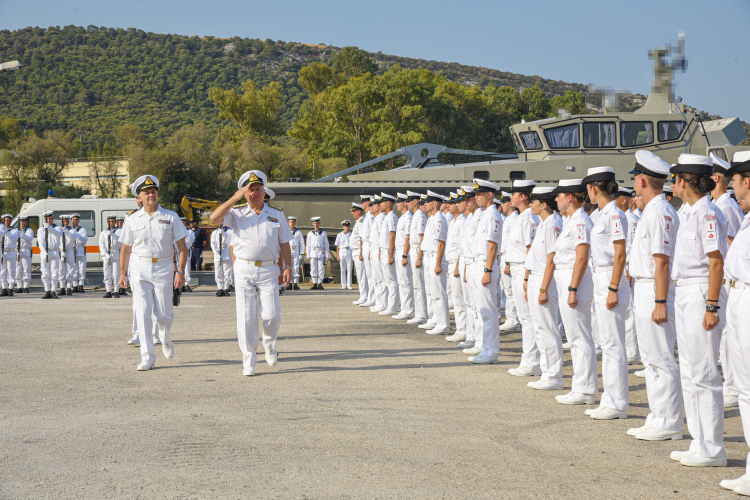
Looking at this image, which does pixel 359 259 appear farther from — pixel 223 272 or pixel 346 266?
pixel 346 266

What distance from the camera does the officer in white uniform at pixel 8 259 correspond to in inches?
749

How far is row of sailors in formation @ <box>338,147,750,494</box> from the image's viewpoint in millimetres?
4406

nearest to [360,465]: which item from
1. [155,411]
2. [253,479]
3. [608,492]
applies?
[253,479]

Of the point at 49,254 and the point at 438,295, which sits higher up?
the point at 49,254

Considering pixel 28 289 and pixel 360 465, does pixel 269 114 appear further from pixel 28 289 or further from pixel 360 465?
pixel 360 465

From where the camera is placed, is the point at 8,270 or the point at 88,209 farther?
the point at 88,209

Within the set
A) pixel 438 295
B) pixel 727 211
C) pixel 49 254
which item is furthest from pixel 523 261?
pixel 49 254

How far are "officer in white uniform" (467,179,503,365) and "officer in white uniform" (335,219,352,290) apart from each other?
11.7 metres

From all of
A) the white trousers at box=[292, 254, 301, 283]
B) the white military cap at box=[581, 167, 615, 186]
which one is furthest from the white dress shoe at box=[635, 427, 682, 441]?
the white trousers at box=[292, 254, 301, 283]

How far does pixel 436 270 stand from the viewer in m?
10.2

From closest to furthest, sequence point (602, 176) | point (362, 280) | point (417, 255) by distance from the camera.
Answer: point (602, 176)
point (417, 255)
point (362, 280)

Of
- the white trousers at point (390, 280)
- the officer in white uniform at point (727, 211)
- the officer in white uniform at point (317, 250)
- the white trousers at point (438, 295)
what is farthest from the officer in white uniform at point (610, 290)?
the officer in white uniform at point (317, 250)

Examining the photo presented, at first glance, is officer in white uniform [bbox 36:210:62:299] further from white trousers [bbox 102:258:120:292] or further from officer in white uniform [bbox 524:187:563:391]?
officer in white uniform [bbox 524:187:563:391]

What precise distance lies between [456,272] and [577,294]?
3.80 meters
